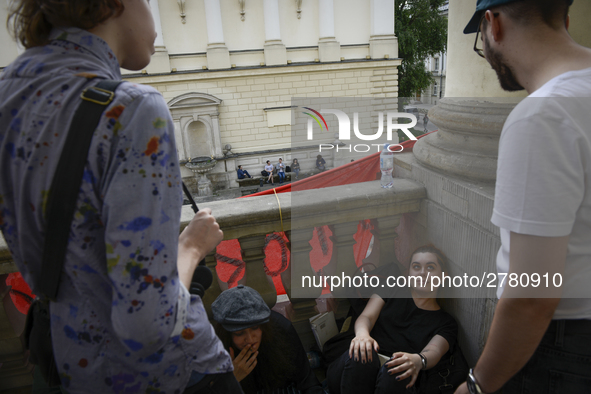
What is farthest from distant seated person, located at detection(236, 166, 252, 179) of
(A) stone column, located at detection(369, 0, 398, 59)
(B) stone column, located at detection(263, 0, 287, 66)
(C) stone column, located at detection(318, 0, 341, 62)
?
(A) stone column, located at detection(369, 0, 398, 59)

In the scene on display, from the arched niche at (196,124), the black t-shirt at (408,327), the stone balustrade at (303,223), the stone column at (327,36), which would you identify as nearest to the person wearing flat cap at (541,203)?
the black t-shirt at (408,327)

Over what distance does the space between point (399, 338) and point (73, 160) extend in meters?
1.85

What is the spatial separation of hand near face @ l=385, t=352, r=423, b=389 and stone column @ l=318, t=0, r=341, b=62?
18.5 m

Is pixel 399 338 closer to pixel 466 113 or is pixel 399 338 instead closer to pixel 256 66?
pixel 466 113

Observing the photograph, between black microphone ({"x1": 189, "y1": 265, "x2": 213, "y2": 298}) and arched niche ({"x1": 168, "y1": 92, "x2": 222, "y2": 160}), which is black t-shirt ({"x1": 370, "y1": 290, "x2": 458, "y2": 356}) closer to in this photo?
black microphone ({"x1": 189, "y1": 265, "x2": 213, "y2": 298})

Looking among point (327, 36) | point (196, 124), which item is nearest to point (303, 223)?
point (196, 124)

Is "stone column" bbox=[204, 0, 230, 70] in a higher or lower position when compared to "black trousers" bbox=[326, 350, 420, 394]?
higher

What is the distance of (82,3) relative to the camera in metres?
0.76

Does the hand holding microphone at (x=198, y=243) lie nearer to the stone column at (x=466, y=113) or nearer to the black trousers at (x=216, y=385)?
the black trousers at (x=216, y=385)

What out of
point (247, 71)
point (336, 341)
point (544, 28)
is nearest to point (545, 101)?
point (544, 28)

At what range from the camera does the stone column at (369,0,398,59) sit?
18828 mm

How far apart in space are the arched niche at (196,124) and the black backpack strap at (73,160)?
17582 mm

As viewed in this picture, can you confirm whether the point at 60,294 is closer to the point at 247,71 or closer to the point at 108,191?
the point at 108,191

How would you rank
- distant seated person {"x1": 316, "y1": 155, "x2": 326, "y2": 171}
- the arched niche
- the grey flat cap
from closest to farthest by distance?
the grey flat cap → distant seated person {"x1": 316, "y1": 155, "x2": 326, "y2": 171} → the arched niche
